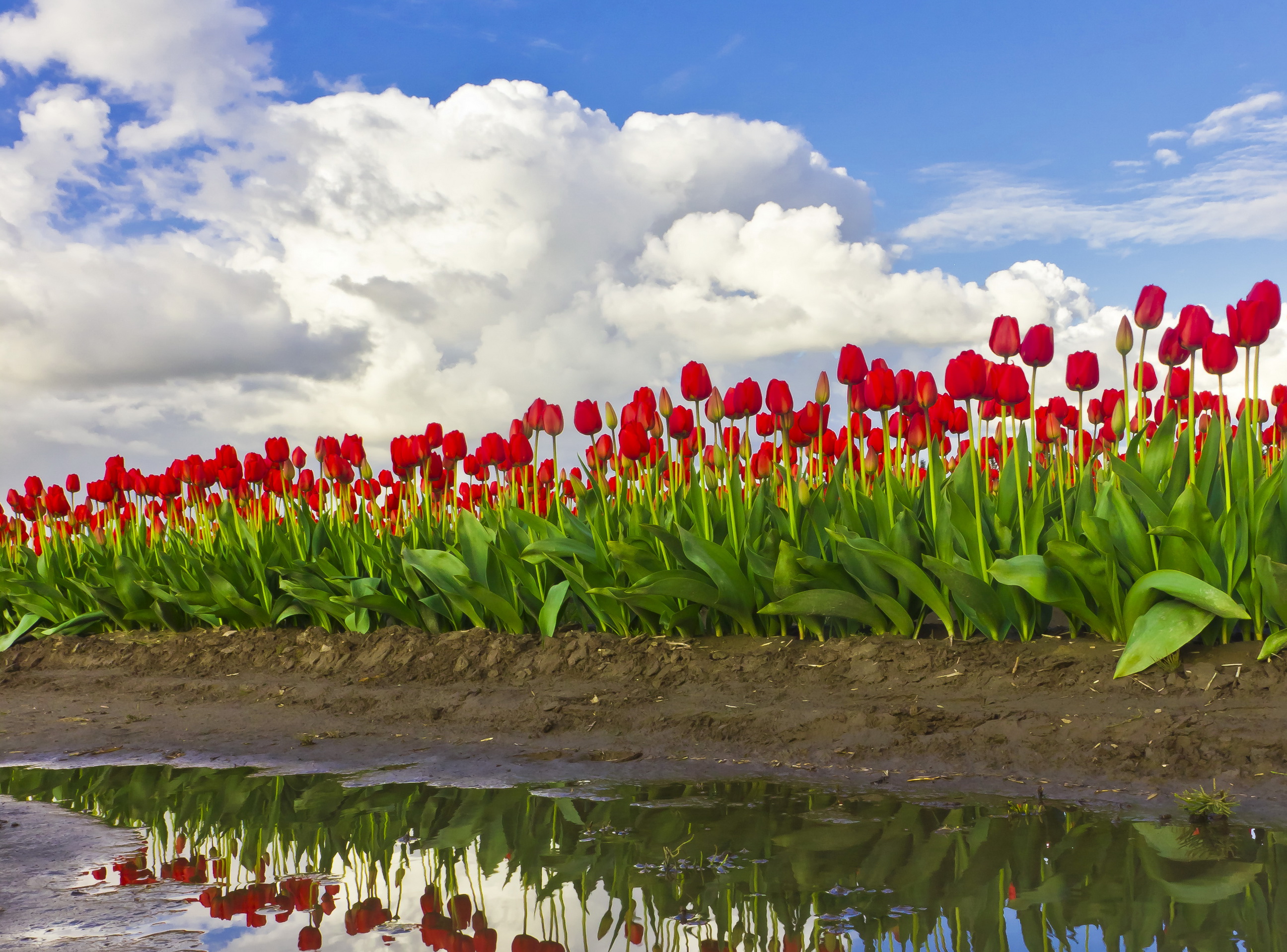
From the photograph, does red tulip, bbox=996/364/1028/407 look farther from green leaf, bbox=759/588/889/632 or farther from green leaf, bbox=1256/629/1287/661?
green leaf, bbox=1256/629/1287/661

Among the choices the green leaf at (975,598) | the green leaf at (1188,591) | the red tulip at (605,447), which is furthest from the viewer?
the red tulip at (605,447)

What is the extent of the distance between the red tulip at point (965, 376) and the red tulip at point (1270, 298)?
1.22 meters

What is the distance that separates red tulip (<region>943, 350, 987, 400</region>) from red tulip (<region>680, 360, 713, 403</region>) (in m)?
1.42

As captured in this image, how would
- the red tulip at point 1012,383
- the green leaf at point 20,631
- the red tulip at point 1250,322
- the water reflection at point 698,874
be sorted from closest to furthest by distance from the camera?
the water reflection at point 698,874, the red tulip at point 1250,322, the red tulip at point 1012,383, the green leaf at point 20,631

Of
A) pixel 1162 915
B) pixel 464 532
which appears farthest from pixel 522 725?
pixel 1162 915

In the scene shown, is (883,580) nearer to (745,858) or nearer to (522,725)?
(522,725)

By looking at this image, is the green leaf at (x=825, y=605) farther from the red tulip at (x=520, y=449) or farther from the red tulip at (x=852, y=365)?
the red tulip at (x=520, y=449)

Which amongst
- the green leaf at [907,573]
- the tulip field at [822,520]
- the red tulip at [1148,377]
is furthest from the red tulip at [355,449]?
the red tulip at [1148,377]

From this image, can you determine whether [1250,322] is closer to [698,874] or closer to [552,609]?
[698,874]

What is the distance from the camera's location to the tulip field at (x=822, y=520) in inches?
189

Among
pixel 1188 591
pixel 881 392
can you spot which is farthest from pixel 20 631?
pixel 1188 591

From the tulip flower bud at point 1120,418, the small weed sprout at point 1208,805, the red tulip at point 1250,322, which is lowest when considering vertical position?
the small weed sprout at point 1208,805

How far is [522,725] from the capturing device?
4.87 m

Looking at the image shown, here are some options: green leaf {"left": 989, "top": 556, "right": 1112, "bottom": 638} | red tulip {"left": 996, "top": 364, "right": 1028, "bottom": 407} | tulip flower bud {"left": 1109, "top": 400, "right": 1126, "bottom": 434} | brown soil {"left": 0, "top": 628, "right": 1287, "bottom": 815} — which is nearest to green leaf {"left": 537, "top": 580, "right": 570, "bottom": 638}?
brown soil {"left": 0, "top": 628, "right": 1287, "bottom": 815}
